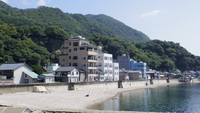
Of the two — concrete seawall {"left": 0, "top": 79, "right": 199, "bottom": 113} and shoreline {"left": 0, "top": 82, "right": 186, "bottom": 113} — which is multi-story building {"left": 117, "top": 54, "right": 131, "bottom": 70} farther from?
shoreline {"left": 0, "top": 82, "right": 186, "bottom": 113}

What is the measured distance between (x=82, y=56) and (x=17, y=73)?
2416 cm

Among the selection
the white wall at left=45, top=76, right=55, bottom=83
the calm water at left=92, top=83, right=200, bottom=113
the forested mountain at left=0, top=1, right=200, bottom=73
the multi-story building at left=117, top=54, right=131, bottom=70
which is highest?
the forested mountain at left=0, top=1, right=200, bottom=73

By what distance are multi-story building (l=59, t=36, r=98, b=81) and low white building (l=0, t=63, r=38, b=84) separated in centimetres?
1974

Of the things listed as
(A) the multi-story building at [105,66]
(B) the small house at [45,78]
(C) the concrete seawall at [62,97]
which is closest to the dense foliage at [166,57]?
(A) the multi-story building at [105,66]

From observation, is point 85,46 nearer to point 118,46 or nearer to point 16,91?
point 16,91

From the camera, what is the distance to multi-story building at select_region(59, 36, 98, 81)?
66438 millimetres

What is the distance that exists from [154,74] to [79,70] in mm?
76929

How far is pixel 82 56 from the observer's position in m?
67.2

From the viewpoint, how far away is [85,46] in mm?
66750

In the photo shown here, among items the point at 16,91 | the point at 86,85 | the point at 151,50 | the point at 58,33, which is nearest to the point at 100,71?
the point at 86,85

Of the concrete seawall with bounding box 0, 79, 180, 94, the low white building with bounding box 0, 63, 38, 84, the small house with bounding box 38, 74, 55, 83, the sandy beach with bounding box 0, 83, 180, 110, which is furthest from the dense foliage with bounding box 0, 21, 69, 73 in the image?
the sandy beach with bounding box 0, 83, 180, 110

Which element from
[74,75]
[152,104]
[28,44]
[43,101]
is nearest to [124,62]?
[28,44]

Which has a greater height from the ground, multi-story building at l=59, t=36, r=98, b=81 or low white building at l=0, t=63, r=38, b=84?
multi-story building at l=59, t=36, r=98, b=81

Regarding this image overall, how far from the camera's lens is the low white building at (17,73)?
156ft
